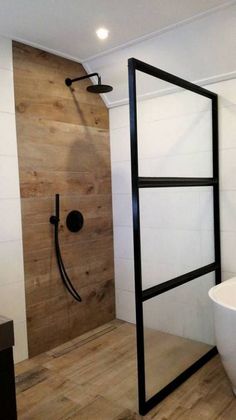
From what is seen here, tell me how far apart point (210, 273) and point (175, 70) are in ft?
5.22

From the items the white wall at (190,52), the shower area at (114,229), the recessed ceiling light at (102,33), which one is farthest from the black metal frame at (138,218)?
the recessed ceiling light at (102,33)

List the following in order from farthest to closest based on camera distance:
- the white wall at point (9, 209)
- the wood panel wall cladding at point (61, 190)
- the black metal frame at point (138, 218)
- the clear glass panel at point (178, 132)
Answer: the wood panel wall cladding at point (61, 190) < the white wall at point (9, 209) < the clear glass panel at point (178, 132) < the black metal frame at point (138, 218)

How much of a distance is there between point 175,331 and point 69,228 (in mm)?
1185

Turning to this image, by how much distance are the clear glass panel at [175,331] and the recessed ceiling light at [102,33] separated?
5.99ft

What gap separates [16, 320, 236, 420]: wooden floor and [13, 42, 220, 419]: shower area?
1cm

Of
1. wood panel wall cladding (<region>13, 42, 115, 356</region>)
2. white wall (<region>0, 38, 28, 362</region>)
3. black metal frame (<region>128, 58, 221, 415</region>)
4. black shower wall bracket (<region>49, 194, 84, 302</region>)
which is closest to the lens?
black metal frame (<region>128, 58, 221, 415</region>)

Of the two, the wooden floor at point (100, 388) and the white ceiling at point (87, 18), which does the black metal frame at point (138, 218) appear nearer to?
the wooden floor at point (100, 388)

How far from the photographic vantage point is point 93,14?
83.2 inches

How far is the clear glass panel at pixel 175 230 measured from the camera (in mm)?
2199

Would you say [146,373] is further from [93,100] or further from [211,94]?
[93,100]

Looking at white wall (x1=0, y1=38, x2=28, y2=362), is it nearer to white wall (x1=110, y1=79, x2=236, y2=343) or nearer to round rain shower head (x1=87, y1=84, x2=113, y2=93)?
round rain shower head (x1=87, y1=84, x2=113, y2=93)

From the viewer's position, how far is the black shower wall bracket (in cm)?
271

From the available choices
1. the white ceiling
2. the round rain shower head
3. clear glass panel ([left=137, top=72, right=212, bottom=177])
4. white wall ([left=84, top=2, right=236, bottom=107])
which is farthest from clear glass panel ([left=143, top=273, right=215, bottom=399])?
the white ceiling

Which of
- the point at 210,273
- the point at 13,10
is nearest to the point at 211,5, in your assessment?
the point at 13,10
